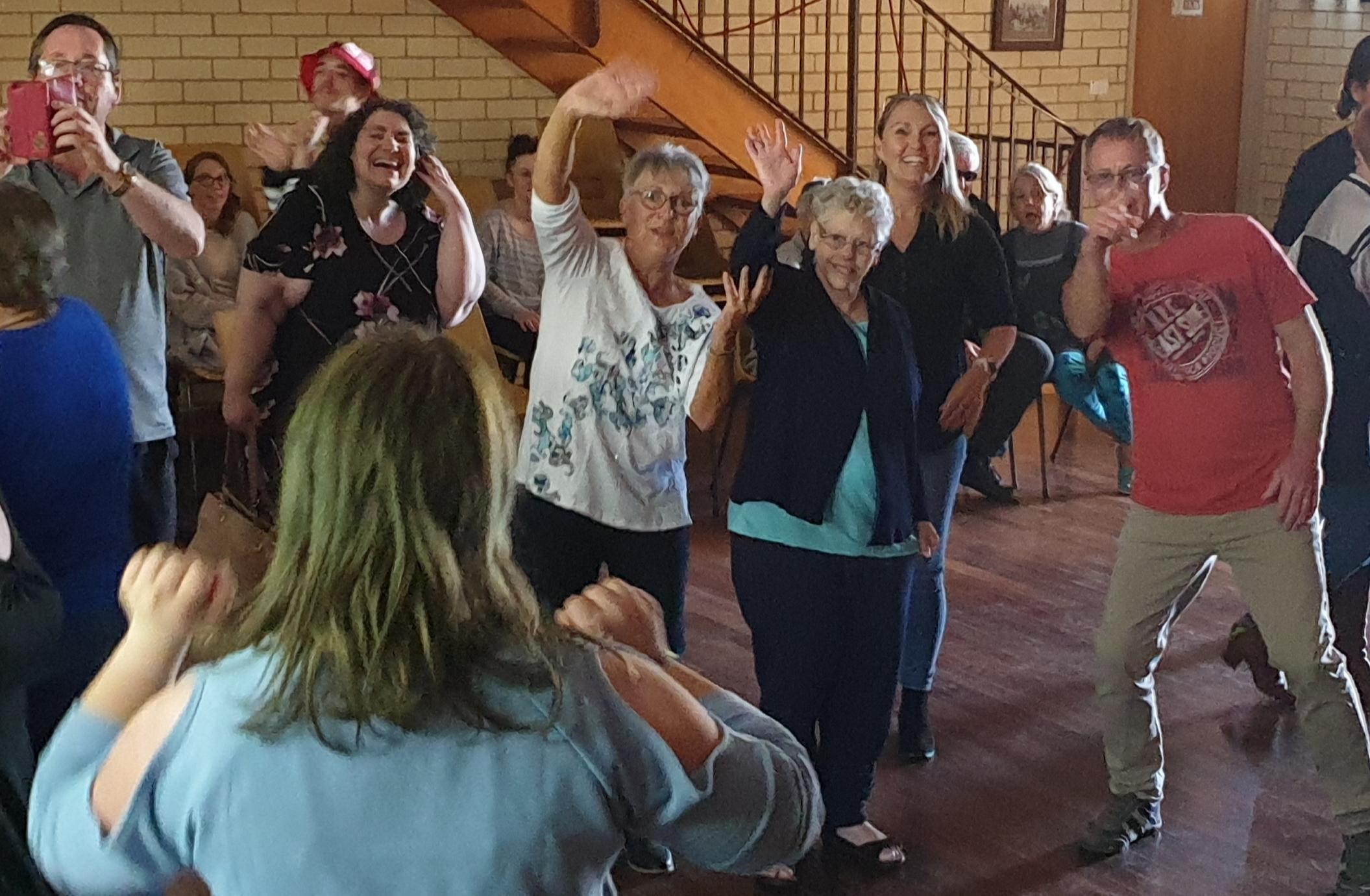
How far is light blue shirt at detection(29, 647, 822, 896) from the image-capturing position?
46.3 inches

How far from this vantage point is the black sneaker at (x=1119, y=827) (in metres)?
3.07

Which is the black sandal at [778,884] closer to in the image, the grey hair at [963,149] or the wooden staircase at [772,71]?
the grey hair at [963,149]

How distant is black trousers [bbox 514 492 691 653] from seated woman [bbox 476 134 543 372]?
254 centimetres

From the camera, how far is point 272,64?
6.46 m

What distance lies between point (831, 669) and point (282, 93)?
4.52 meters

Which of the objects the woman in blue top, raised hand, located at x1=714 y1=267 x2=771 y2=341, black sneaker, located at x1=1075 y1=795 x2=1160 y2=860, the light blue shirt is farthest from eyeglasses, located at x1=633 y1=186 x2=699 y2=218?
the light blue shirt

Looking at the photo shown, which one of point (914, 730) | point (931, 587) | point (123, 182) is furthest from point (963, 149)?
point (123, 182)

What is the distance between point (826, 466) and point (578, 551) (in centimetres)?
48

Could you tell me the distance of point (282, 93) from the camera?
6480mm

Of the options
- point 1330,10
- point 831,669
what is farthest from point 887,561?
point 1330,10

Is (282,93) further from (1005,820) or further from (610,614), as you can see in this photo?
(610,614)

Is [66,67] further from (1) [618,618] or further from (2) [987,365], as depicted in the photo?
(1) [618,618]

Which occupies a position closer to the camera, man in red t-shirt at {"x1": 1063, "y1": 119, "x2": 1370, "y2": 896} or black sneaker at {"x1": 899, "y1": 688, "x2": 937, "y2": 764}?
man in red t-shirt at {"x1": 1063, "y1": 119, "x2": 1370, "y2": 896}

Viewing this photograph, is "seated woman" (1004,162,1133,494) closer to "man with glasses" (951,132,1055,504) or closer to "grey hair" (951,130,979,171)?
"man with glasses" (951,132,1055,504)
